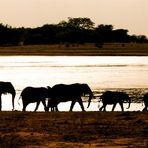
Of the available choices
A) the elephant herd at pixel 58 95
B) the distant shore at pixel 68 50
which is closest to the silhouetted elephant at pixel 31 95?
the elephant herd at pixel 58 95

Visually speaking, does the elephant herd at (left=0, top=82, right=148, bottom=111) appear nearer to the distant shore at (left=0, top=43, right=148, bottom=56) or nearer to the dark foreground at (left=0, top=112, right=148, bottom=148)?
the dark foreground at (left=0, top=112, right=148, bottom=148)

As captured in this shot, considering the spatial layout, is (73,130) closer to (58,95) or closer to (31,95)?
(58,95)

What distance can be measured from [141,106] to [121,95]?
7.08 ft

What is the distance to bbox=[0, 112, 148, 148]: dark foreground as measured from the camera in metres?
10.5

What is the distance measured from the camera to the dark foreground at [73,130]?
1049 centimetres

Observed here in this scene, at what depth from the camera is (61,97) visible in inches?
698

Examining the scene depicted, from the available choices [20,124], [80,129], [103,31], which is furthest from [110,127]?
[103,31]

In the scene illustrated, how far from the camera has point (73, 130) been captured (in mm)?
11844

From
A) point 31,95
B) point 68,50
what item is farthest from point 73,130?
point 68,50

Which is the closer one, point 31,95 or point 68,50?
point 31,95

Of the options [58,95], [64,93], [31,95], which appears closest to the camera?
[58,95]

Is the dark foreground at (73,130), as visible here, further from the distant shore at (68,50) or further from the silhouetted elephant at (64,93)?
the distant shore at (68,50)

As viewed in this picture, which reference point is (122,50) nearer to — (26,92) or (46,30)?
(46,30)

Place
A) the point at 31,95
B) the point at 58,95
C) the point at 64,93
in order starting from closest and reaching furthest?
1. the point at 58,95
2. the point at 31,95
3. the point at 64,93
